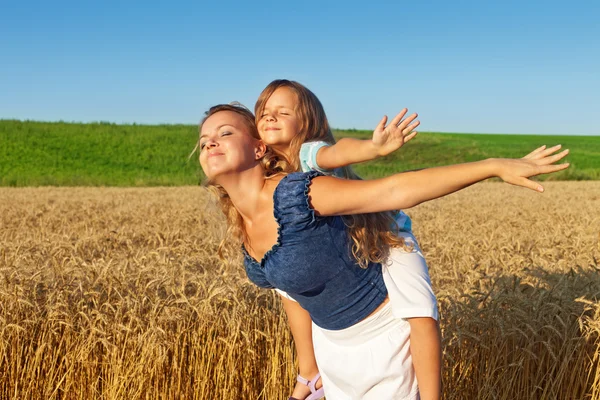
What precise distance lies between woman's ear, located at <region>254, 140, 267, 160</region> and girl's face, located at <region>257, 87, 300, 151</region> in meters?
0.02

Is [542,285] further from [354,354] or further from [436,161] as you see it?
[436,161]

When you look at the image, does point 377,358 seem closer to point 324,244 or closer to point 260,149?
point 324,244

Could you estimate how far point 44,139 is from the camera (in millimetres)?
41094

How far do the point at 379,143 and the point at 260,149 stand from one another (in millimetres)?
563

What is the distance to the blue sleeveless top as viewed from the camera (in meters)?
2.18

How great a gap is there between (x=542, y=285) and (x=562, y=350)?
747 millimetres

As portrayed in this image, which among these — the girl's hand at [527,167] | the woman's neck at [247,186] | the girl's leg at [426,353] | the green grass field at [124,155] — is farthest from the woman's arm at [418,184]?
the green grass field at [124,155]

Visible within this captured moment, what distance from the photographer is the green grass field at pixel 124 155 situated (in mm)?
31234

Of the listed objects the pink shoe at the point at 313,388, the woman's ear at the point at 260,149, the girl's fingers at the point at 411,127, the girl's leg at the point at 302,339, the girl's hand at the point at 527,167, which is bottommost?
the pink shoe at the point at 313,388

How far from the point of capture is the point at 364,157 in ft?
7.13

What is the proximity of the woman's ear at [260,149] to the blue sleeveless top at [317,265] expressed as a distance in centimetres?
30

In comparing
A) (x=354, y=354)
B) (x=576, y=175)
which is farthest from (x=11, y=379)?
(x=576, y=175)

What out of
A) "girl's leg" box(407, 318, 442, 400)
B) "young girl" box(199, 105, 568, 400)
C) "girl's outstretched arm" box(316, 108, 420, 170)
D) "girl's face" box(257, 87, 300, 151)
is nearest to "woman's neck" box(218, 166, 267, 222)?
"young girl" box(199, 105, 568, 400)

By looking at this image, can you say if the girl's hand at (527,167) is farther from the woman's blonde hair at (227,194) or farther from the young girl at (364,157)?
the woman's blonde hair at (227,194)
